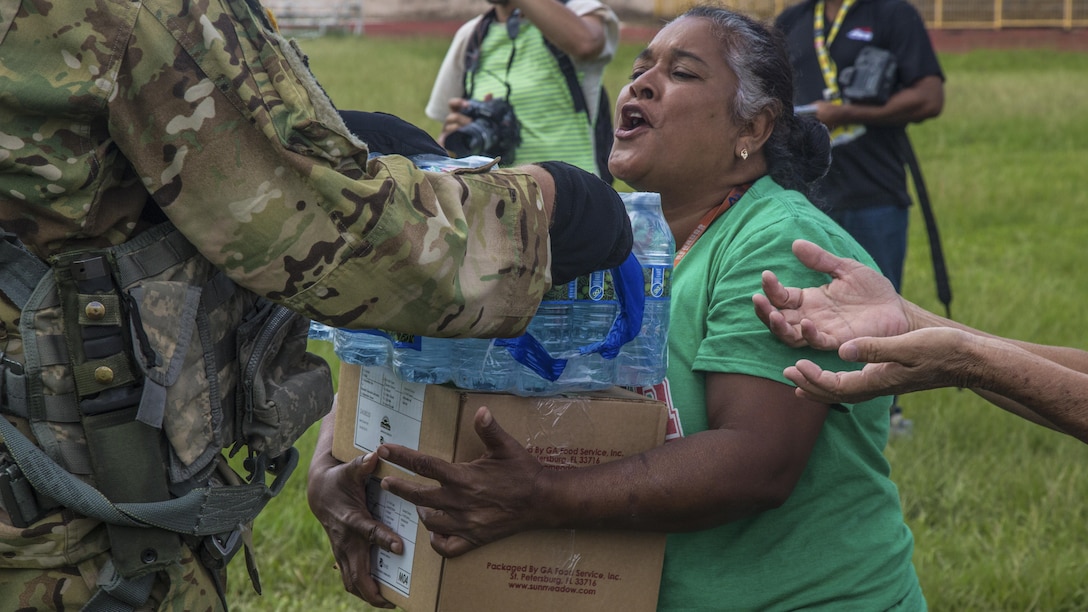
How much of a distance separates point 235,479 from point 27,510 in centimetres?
38

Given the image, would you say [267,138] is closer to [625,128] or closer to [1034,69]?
[625,128]

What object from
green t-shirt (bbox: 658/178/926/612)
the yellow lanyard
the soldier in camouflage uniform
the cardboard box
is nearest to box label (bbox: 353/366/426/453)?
the cardboard box

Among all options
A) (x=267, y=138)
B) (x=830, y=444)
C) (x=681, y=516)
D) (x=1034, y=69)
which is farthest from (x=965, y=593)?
(x=1034, y=69)

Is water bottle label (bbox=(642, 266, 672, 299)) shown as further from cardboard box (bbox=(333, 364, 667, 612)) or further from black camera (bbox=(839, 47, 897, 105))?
black camera (bbox=(839, 47, 897, 105))

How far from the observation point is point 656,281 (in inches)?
86.6

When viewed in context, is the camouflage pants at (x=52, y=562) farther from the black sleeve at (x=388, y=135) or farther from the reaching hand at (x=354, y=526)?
the black sleeve at (x=388, y=135)

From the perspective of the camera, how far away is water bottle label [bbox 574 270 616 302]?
2.14 metres

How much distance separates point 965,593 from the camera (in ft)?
12.4

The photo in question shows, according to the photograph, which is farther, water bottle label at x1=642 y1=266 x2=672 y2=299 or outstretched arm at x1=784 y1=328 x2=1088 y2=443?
water bottle label at x1=642 y1=266 x2=672 y2=299

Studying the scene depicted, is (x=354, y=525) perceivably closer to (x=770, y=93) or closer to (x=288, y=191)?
(x=288, y=191)

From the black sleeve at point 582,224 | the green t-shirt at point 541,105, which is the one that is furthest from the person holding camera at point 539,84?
the black sleeve at point 582,224

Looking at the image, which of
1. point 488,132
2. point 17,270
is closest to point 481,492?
point 17,270

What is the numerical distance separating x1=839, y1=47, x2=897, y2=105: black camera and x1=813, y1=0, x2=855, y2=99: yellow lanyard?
56 millimetres

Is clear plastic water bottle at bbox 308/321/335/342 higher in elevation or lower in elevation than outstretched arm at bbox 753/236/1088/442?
lower
